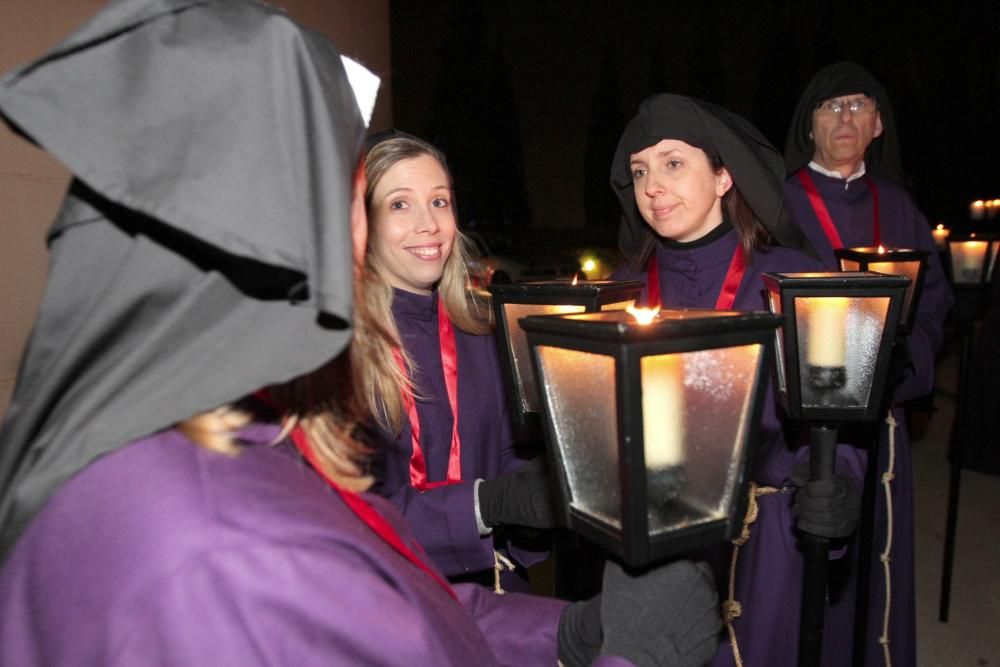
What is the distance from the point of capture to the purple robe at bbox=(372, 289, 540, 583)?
2252 mm

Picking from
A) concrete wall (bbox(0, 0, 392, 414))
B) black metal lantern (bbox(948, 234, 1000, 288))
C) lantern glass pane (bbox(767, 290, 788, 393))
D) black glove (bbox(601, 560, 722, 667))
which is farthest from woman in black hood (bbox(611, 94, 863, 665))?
concrete wall (bbox(0, 0, 392, 414))

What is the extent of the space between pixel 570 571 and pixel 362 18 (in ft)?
18.2

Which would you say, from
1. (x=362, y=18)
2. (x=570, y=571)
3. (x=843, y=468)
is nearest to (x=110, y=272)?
A: (x=843, y=468)

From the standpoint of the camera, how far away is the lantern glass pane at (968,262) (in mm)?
3943

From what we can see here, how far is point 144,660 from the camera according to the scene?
833mm

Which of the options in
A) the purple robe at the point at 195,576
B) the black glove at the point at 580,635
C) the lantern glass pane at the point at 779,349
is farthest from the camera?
the lantern glass pane at the point at 779,349

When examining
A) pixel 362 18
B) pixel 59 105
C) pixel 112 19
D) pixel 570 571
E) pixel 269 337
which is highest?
pixel 362 18

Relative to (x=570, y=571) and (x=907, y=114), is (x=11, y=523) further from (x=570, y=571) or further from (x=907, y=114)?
(x=907, y=114)

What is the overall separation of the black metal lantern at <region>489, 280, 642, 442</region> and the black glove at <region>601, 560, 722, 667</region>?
60 cm

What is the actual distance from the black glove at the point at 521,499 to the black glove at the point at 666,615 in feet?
2.59

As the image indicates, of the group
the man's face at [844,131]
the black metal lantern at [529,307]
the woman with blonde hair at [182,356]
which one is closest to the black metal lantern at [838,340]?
the black metal lantern at [529,307]

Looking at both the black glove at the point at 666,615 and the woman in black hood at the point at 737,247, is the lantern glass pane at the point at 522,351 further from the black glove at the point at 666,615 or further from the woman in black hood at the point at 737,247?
the woman in black hood at the point at 737,247

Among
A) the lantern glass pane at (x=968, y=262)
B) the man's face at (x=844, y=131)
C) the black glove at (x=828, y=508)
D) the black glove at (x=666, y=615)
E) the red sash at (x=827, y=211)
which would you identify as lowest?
the black glove at (x=828, y=508)

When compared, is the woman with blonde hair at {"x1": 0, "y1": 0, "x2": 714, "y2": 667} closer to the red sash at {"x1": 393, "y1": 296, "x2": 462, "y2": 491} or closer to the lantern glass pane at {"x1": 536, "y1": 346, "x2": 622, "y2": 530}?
the lantern glass pane at {"x1": 536, "y1": 346, "x2": 622, "y2": 530}
